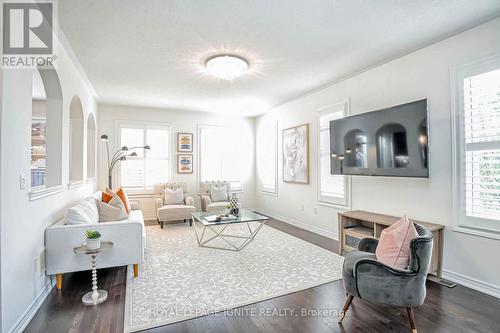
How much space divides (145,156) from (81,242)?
3.93m

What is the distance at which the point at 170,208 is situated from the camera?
5.45 metres

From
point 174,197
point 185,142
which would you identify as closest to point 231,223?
point 174,197

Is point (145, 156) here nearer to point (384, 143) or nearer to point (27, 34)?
point (27, 34)

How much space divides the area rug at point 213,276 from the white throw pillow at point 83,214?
802 mm

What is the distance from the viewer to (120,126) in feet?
20.3

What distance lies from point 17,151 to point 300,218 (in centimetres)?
471

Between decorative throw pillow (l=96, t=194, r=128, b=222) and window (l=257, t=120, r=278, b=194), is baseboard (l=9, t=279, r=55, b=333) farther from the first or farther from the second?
window (l=257, t=120, r=278, b=194)

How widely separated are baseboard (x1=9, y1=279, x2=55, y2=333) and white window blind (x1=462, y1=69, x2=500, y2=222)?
4278 mm

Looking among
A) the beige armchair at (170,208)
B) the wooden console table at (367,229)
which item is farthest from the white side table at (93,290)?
the wooden console table at (367,229)

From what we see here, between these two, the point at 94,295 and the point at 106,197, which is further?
the point at 106,197

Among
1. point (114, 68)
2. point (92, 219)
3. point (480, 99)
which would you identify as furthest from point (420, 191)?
point (114, 68)

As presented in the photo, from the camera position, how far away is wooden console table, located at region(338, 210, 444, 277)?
2.96 m

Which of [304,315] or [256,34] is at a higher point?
A: [256,34]

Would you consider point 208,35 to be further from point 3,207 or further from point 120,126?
point 120,126
